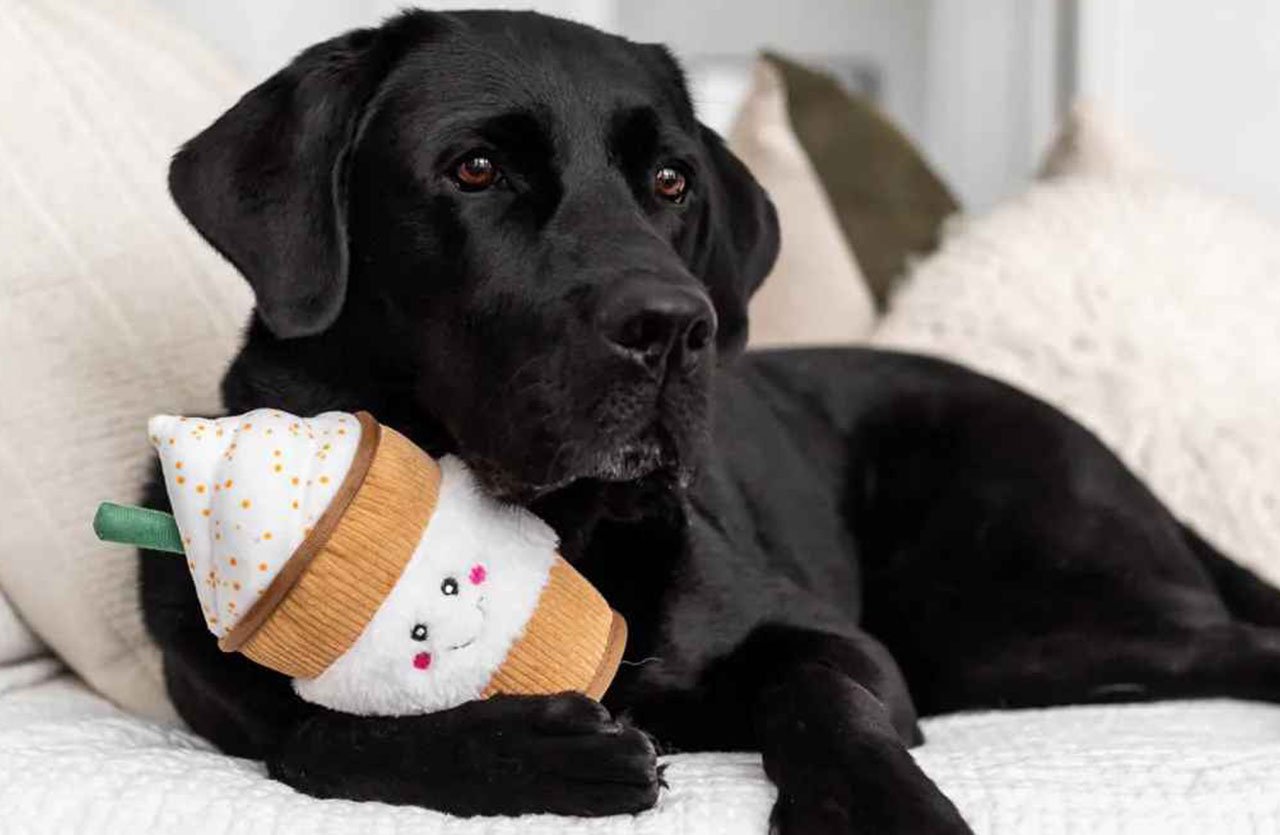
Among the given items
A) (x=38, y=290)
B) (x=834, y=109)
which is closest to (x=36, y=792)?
(x=38, y=290)

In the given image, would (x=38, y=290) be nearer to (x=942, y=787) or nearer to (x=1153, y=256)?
(x=942, y=787)

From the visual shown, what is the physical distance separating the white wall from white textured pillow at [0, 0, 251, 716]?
2.62 meters

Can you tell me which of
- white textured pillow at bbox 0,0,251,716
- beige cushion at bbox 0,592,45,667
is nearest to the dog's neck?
white textured pillow at bbox 0,0,251,716

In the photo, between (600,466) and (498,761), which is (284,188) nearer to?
(600,466)

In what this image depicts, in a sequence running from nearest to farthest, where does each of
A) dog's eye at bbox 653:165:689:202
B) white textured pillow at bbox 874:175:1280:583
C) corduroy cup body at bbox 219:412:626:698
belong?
1. corduroy cup body at bbox 219:412:626:698
2. dog's eye at bbox 653:165:689:202
3. white textured pillow at bbox 874:175:1280:583

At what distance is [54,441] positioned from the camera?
5.03ft

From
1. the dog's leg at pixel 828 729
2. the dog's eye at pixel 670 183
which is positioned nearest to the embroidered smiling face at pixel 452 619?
the dog's leg at pixel 828 729

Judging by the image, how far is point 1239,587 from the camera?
192 centimetres

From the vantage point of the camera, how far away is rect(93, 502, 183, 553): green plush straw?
1.09m

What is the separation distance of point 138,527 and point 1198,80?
3257 millimetres

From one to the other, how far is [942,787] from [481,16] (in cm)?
80

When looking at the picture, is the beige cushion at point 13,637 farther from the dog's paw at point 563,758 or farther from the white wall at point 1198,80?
the white wall at point 1198,80

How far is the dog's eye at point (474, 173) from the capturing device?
51.5 inches

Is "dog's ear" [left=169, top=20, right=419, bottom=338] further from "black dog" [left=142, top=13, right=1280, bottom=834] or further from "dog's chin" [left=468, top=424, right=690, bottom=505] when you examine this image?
"dog's chin" [left=468, top=424, right=690, bottom=505]
